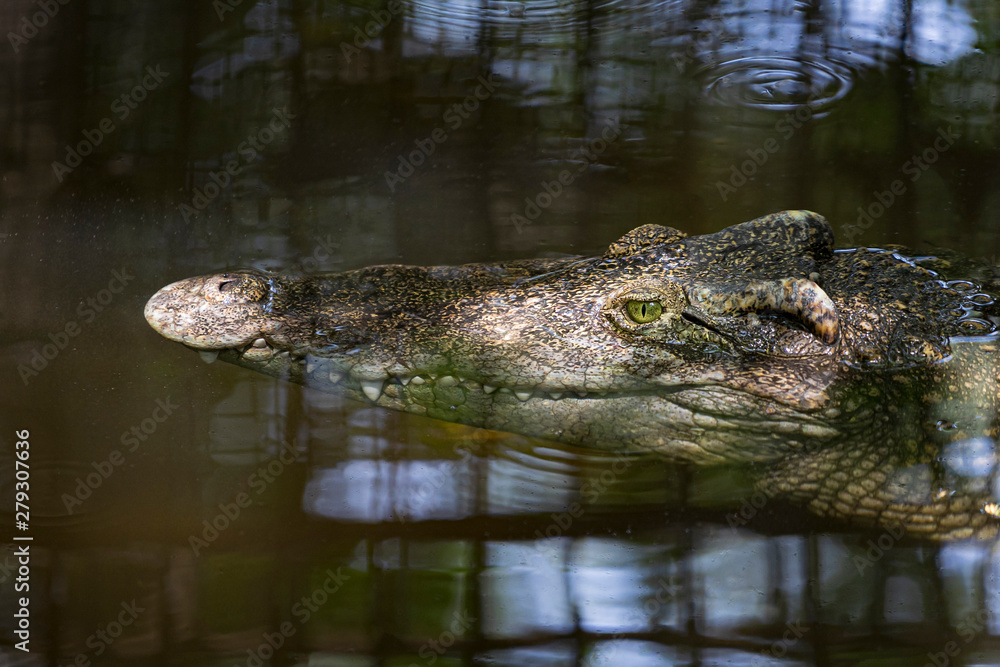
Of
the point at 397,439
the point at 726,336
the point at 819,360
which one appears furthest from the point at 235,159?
the point at 819,360

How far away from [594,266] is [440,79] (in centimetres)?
152

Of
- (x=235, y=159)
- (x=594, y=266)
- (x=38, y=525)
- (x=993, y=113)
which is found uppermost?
(x=993, y=113)

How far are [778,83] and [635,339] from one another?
6.32 feet

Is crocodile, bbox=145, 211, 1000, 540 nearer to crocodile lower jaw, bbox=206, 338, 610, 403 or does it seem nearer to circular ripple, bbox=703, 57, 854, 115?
crocodile lower jaw, bbox=206, 338, 610, 403

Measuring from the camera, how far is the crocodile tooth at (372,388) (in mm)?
2162

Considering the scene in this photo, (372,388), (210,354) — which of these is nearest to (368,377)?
(372,388)

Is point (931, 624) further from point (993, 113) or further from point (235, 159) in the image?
point (235, 159)

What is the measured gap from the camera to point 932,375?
216 cm

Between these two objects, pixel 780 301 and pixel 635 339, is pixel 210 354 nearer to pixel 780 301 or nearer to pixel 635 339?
pixel 635 339

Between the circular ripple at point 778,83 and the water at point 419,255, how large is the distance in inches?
0.6

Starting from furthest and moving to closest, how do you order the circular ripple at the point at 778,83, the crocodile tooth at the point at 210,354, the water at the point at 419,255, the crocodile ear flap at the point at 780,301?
the circular ripple at the point at 778,83 < the water at the point at 419,255 < the crocodile tooth at the point at 210,354 < the crocodile ear flap at the point at 780,301

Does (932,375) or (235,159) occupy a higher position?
(235,159)

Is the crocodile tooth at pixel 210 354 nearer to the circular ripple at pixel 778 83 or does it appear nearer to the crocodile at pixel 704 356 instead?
the crocodile at pixel 704 356

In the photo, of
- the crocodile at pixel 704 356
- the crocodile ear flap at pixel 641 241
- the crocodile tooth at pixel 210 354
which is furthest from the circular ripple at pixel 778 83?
the crocodile tooth at pixel 210 354
